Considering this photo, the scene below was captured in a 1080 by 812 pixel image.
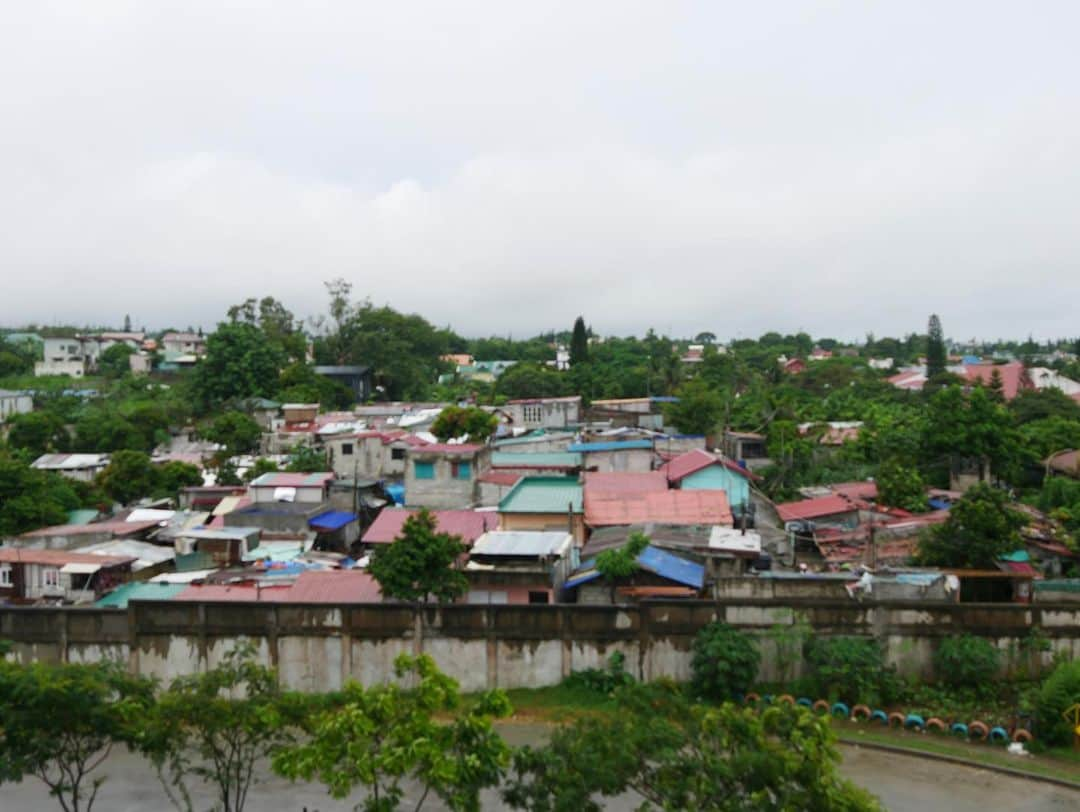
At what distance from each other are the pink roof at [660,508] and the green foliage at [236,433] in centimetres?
2158

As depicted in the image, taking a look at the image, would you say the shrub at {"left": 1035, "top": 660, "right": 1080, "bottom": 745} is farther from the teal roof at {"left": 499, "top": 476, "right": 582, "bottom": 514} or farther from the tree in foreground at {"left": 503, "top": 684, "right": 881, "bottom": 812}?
the teal roof at {"left": 499, "top": 476, "right": 582, "bottom": 514}

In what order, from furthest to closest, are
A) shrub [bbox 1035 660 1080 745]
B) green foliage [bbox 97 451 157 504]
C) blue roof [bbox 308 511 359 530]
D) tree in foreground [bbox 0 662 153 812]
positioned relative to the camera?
green foliage [bbox 97 451 157 504] < blue roof [bbox 308 511 359 530] < shrub [bbox 1035 660 1080 745] < tree in foreground [bbox 0 662 153 812]

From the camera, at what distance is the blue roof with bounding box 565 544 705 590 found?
18.5 meters

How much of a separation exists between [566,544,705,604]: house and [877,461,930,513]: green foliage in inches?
393

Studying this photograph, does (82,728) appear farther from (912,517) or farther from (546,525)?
(912,517)

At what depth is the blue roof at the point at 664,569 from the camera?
18531 millimetres

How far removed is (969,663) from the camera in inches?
638

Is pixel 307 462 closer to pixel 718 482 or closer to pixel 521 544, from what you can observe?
pixel 718 482

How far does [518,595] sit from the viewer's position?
18719 millimetres

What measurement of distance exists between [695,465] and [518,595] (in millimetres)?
11631

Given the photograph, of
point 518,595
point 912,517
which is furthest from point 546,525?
point 912,517

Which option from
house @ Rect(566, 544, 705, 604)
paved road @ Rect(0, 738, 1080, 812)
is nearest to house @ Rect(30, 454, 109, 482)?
paved road @ Rect(0, 738, 1080, 812)

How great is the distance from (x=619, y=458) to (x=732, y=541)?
10594mm

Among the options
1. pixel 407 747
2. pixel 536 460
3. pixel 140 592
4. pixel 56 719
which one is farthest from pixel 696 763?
pixel 536 460
